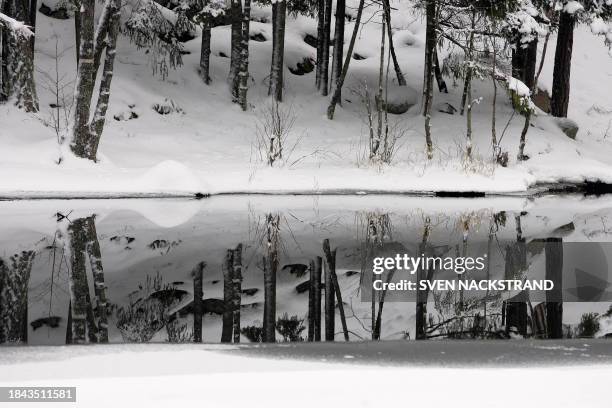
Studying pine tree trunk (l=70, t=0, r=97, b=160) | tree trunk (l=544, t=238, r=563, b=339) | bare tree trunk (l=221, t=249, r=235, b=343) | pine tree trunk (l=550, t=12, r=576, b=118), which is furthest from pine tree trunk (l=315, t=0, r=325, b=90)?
bare tree trunk (l=221, t=249, r=235, b=343)

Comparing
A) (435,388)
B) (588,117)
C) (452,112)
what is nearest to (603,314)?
(435,388)

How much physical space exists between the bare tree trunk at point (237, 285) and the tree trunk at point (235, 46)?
1477 centimetres

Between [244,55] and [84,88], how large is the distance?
7.40m

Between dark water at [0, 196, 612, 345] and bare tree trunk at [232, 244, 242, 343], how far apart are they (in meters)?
0.02

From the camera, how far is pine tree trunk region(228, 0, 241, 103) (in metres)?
23.2

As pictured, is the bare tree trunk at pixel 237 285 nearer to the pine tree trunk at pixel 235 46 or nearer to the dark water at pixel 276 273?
the dark water at pixel 276 273

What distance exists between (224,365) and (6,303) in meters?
2.87

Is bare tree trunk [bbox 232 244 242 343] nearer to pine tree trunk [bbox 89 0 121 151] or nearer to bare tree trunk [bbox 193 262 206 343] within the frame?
bare tree trunk [bbox 193 262 206 343]

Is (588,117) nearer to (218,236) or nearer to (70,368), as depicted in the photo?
(218,236)

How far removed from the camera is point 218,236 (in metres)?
10.6

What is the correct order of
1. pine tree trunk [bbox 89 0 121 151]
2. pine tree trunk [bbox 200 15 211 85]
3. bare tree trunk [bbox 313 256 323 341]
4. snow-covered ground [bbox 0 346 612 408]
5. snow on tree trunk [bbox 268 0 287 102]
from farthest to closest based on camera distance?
pine tree trunk [bbox 200 15 211 85] → snow on tree trunk [bbox 268 0 287 102] → pine tree trunk [bbox 89 0 121 151] → bare tree trunk [bbox 313 256 323 341] → snow-covered ground [bbox 0 346 612 408]

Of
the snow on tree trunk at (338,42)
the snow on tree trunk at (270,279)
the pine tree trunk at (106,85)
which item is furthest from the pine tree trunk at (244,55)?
the snow on tree trunk at (270,279)

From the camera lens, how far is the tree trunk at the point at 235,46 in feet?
76.2

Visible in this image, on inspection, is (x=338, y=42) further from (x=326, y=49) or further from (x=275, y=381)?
(x=275, y=381)
